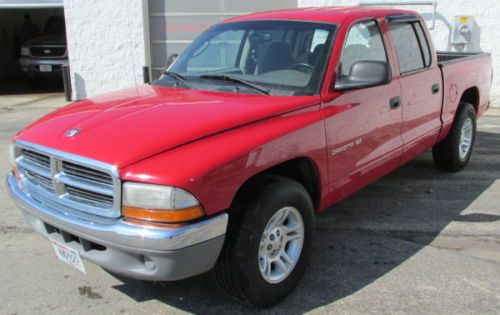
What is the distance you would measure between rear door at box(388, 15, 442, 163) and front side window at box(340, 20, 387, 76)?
0.25 metres

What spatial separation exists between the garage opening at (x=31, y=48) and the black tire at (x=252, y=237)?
9887 mm

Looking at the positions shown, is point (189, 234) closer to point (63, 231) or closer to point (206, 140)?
point (206, 140)

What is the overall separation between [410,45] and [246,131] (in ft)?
8.20

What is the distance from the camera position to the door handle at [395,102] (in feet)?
13.7

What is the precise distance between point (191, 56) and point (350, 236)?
2072mm

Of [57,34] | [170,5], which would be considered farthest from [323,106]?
[57,34]

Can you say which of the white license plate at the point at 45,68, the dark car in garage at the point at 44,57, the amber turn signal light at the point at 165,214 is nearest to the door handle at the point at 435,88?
the amber turn signal light at the point at 165,214

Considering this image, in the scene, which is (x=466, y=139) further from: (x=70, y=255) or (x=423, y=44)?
(x=70, y=255)

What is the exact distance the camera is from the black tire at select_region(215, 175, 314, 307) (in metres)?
2.90

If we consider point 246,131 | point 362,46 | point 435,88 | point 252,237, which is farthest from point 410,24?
point 252,237

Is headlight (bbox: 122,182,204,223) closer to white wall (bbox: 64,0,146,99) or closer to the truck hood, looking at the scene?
the truck hood

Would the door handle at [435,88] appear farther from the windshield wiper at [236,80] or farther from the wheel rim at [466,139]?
the windshield wiper at [236,80]

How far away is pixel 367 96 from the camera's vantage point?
3.91 meters

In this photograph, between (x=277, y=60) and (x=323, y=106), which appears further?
(x=277, y=60)
